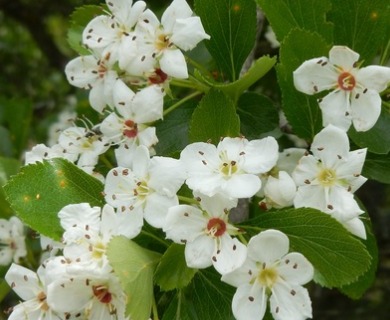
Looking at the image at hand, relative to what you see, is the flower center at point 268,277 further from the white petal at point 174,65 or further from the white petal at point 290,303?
the white petal at point 174,65

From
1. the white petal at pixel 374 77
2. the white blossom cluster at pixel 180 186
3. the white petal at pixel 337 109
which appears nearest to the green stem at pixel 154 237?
the white blossom cluster at pixel 180 186

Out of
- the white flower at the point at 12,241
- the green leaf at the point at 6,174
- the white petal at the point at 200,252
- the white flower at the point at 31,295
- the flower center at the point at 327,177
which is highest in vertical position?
the flower center at the point at 327,177

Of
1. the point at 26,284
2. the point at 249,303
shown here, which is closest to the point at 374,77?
the point at 249,303

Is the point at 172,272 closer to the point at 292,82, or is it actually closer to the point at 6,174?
the point at 292,82

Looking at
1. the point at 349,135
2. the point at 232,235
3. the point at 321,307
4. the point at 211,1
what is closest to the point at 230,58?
the point at 211,1

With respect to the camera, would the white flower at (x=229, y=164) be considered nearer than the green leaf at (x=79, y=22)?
Yes
